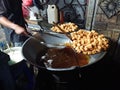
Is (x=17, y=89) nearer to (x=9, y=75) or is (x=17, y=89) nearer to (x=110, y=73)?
(x=9, y=75)

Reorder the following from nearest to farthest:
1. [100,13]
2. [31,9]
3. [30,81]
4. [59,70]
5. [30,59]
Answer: [59,70] < [30,59] < [30,81] < [100,13] < [31,9]

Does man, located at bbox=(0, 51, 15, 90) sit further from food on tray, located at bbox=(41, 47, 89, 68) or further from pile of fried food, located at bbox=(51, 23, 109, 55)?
pile of fried food, located at bbox=(51, 23, 109, 55)

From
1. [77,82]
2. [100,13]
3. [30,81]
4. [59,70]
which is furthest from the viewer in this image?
[100,13]

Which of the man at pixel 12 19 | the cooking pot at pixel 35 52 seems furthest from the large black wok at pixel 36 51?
the man at pixel 12 19

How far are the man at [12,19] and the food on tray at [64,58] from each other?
0.43 meters

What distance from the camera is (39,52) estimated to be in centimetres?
245

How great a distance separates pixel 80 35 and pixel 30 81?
3.33 ft

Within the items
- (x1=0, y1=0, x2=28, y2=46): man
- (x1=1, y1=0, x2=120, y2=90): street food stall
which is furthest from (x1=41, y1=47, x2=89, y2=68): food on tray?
(x1=0, y1=0, x2=28, y2=46): man

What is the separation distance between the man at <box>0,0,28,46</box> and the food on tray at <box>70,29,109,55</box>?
65cm

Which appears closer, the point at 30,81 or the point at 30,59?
the point at 30,59

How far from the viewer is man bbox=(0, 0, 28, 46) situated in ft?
7.40

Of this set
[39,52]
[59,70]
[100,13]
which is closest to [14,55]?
[39,52]

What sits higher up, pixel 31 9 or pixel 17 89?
pixel 31 9

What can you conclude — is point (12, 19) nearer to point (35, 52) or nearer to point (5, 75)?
point (35, 52)
